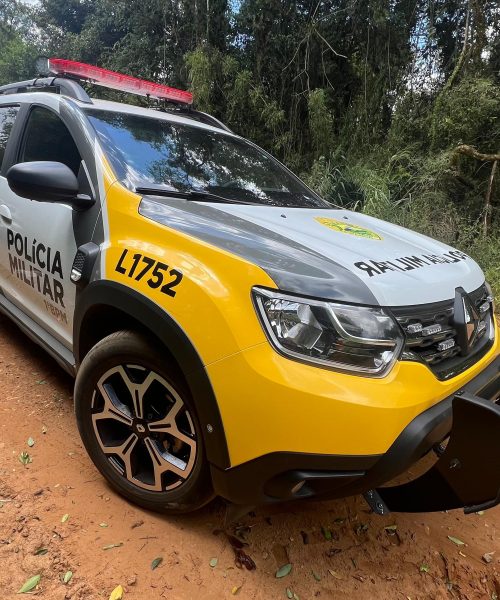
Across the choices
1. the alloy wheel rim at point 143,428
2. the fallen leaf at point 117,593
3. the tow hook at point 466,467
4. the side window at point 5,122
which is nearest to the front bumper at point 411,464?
the tow hook at point 466,467

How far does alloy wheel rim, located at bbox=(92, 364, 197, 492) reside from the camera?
1737 millimetres

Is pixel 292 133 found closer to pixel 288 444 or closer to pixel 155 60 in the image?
pixel 155 60

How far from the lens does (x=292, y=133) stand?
979 cm

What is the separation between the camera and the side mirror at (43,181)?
1932mm

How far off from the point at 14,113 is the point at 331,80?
8.23 metres

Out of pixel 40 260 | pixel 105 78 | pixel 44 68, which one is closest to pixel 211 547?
pixel 40 260

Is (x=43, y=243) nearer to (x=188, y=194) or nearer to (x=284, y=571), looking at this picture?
(x=188, y=194)

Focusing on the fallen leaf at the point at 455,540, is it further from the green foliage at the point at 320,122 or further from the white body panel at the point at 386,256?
the green foliage at the point at 320,122

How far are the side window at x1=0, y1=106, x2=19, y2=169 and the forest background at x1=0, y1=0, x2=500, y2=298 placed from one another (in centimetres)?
512

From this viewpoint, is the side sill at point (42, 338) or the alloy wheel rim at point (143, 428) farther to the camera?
the side sill at point (42, 338)

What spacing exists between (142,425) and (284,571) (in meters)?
0.79

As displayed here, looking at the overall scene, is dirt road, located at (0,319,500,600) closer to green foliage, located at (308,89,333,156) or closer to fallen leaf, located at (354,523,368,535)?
fallen leaf, located at (354,523,368,535)

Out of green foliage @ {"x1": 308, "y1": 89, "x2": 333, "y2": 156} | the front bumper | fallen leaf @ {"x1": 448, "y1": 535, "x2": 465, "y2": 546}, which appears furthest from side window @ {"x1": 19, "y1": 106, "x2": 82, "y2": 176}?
green foliage @ {"x1": 308, "y1": 89, "x2": 333, "y2": 156}

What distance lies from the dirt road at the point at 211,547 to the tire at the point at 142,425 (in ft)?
0.50
